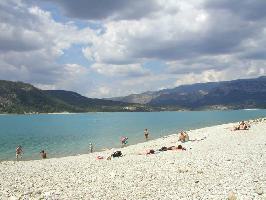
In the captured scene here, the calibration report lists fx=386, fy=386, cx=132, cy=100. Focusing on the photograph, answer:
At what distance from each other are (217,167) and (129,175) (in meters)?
6.42

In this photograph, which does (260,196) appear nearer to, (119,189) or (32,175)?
(119,189)

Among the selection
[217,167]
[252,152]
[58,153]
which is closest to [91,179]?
[217,167]

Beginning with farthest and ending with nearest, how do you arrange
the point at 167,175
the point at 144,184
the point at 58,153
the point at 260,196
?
the point at 58,153, the point at 167,175, the point at 144,184, the point at 260,196

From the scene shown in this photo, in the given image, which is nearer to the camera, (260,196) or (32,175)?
(260,196)

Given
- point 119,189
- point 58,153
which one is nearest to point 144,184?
point 119,189

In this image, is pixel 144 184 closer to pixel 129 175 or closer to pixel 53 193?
pixel 129 175

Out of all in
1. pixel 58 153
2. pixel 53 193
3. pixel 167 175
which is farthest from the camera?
pixel 58 153

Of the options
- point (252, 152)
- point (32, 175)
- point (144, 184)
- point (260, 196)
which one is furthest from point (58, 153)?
point (260, 196)

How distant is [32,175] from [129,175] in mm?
8876

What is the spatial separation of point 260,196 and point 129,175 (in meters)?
10.5

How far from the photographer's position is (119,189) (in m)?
23.3

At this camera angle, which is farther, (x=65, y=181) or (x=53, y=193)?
(x=65, y=181)

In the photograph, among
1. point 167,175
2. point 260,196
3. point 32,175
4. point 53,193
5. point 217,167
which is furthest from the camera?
point 32,175

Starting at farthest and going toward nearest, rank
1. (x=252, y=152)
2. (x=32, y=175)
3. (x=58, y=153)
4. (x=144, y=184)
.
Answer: (x=58, y=153)
(x=252, y=152)
(x=32, y=175)
(x=144, y=184)
